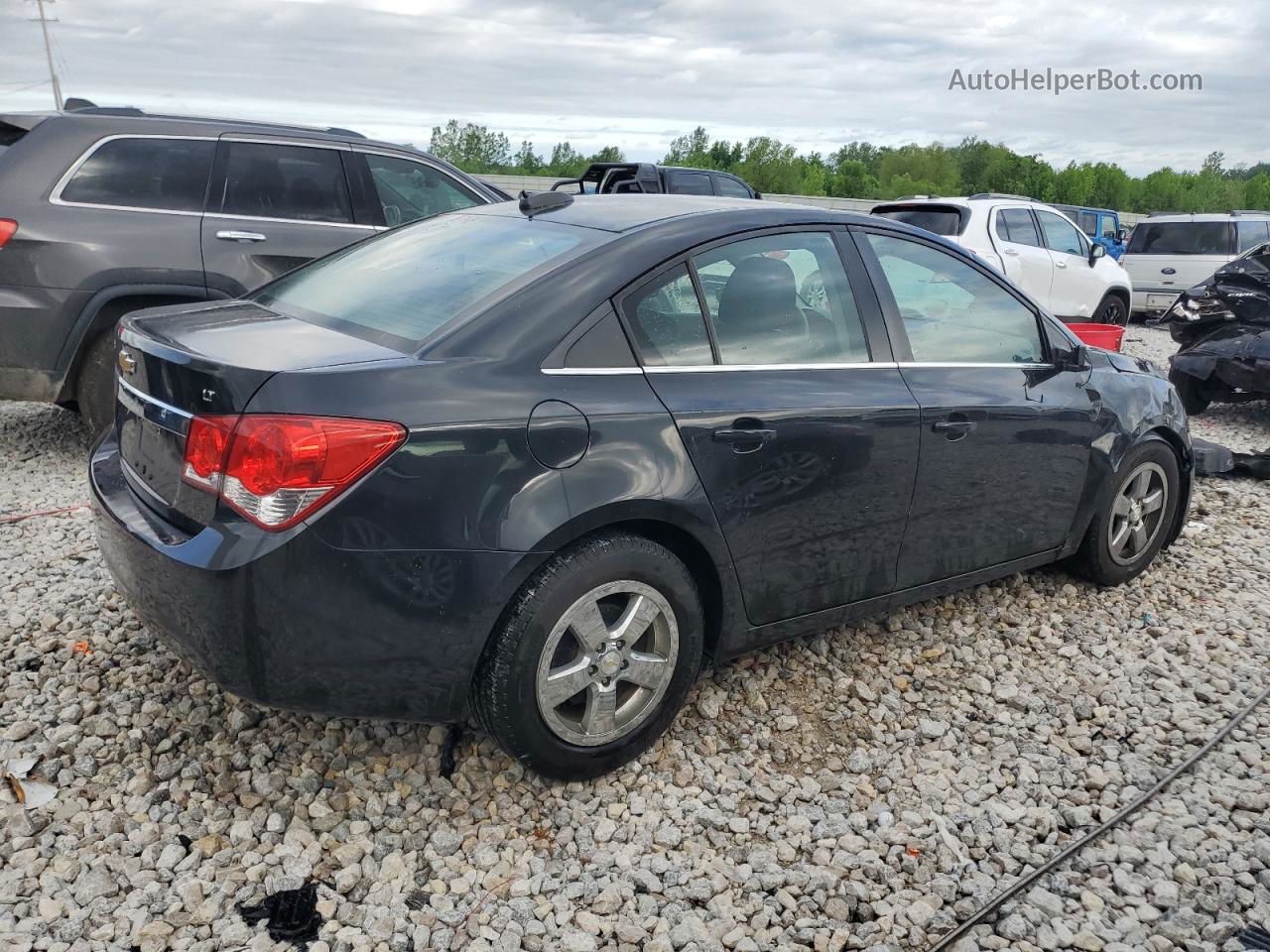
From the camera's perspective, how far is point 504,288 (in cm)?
304

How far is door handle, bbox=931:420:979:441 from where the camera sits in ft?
12.1

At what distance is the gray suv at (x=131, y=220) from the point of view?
5.59 m

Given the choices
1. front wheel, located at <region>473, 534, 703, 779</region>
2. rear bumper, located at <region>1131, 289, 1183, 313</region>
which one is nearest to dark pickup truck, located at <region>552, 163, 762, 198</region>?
rear bumper, located at <region>1131, 289, 1183, 313</region>

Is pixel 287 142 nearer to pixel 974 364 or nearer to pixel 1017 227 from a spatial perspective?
pixel 974 364

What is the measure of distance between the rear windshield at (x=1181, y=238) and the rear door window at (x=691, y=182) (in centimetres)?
671

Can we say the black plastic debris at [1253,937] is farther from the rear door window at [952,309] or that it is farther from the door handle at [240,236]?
→ the door handle at [240,236]

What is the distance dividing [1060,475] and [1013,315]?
66 cm

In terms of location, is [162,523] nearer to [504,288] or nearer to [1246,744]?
[504,288]

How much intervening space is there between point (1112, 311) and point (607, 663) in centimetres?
1190

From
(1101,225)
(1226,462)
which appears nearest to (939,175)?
(1101,225)

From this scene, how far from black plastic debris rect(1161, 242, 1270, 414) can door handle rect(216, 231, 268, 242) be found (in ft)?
23.4

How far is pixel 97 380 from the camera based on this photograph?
19.0ft

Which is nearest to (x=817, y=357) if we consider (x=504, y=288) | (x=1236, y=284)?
(x=504, y=288)

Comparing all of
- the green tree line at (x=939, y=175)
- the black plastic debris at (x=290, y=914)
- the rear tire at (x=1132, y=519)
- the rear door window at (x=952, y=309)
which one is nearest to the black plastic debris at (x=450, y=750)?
the black plastic debris at (x=290, y=914)
